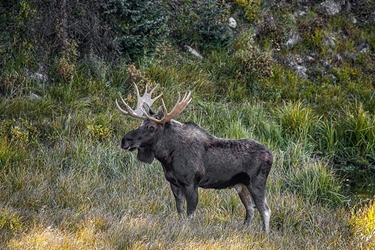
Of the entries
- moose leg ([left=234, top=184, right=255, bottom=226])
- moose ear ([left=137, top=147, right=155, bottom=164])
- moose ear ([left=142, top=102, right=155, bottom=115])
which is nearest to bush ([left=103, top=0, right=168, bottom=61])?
moose ear ([left=142, top=102, right=155, bottom=115])

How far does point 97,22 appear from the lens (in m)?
13.8

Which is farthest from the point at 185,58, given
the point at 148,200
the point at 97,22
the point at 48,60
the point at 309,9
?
the point at 148,200

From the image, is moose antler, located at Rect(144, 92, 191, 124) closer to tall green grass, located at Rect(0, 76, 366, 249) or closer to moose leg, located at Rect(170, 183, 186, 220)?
moose leg, located at Rect(170, 183, 186, 220)

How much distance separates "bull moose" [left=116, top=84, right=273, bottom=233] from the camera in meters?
8.06

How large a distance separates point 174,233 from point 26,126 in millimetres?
4870

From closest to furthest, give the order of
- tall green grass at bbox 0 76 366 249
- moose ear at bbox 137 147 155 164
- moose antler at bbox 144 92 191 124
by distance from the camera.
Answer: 1. tall green grass at bbox 0 76 366 249
2. moose antler at bbox 144 92 191 124
3. moose ear at bbox 137 147 155 164

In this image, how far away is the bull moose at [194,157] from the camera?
8.06 meters

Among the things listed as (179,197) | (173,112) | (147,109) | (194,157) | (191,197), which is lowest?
(179,197)

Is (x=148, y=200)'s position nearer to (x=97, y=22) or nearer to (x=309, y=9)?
(x=97, y=22)

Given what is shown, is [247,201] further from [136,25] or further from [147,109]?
[136,25]

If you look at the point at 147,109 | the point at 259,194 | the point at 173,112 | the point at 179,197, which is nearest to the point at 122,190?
the point at 179,197

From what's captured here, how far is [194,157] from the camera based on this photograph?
8.16 metres

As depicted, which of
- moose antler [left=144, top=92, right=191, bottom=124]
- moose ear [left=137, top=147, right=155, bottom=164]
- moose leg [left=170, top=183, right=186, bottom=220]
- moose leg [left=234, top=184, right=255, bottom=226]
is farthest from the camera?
moose leg [left=234, top=184, right=255, bottom=226]

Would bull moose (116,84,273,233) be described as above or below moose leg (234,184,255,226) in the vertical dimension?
above
